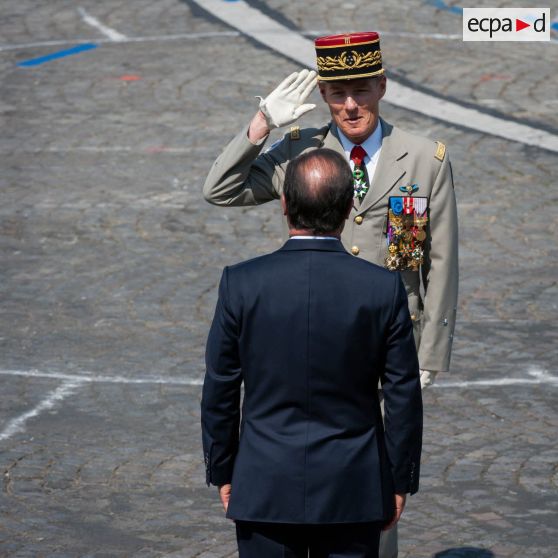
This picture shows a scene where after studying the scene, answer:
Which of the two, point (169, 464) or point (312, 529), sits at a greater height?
point (312, 529)

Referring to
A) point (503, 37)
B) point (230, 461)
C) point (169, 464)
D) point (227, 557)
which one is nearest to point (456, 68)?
point (503, 37)

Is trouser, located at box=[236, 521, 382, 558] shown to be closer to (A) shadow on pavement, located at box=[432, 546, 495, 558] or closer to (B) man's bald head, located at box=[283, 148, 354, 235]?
(B) man's bald head, located at box=[283, 148, 354, 235]

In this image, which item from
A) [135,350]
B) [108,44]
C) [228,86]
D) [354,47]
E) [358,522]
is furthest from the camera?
[108,44]

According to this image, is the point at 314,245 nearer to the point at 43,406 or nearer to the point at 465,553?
the point at 465,553

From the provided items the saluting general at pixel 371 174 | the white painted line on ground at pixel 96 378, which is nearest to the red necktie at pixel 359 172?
the saluting general at pixel 371 174

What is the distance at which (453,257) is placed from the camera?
536cm

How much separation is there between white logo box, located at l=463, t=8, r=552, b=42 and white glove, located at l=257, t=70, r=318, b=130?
37.7 ft

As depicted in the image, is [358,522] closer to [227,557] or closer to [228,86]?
[227,557]

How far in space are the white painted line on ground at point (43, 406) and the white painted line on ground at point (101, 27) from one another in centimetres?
897

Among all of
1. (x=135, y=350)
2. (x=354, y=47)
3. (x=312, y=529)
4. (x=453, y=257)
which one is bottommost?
(x=135, y=350)

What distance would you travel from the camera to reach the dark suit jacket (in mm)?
4137

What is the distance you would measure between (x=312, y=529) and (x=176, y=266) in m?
6.29

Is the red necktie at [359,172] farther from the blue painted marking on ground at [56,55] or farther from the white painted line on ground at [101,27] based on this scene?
the white painted line on ground at [101,27]

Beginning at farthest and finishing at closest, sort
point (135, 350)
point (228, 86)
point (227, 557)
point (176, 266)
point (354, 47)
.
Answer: point (228, 86)
point (176, 266)
point (135, 350)
point (227, 557)
point (354, 47)
